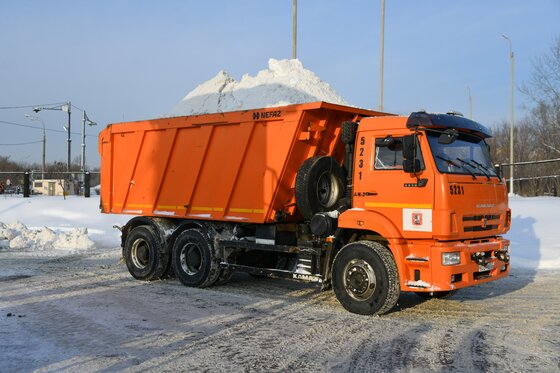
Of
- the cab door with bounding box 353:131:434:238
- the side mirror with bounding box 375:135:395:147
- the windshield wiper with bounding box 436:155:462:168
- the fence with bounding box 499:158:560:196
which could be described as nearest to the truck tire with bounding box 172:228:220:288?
the cab door with bounding box 353:131:434:238

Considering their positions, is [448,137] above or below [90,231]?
above

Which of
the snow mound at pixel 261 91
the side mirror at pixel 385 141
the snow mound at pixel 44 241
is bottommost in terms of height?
the snow mound at pixel 44 241

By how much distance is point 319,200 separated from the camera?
8578 millimetres

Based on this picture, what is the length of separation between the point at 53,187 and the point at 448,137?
1395 inches

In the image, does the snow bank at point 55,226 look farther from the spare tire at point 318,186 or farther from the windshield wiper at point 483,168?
the windshield wiper at point 483,168

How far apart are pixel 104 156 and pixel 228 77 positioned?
18.5m

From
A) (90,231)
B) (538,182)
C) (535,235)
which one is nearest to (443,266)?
(535,235)

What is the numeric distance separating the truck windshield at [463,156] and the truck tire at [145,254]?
5.82 m

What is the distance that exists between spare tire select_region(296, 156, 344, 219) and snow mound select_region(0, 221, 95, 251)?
396 inches

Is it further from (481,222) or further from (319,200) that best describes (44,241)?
(481,222)

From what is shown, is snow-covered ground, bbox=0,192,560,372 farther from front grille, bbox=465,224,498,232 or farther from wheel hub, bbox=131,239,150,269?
front grille, bbox=465,224,498,232

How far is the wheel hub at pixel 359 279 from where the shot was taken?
24.7 feet

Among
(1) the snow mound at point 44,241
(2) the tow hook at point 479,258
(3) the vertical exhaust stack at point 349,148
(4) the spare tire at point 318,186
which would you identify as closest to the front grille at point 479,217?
(2) the tow hook at point 479,258

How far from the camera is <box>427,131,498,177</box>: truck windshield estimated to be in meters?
7.45
